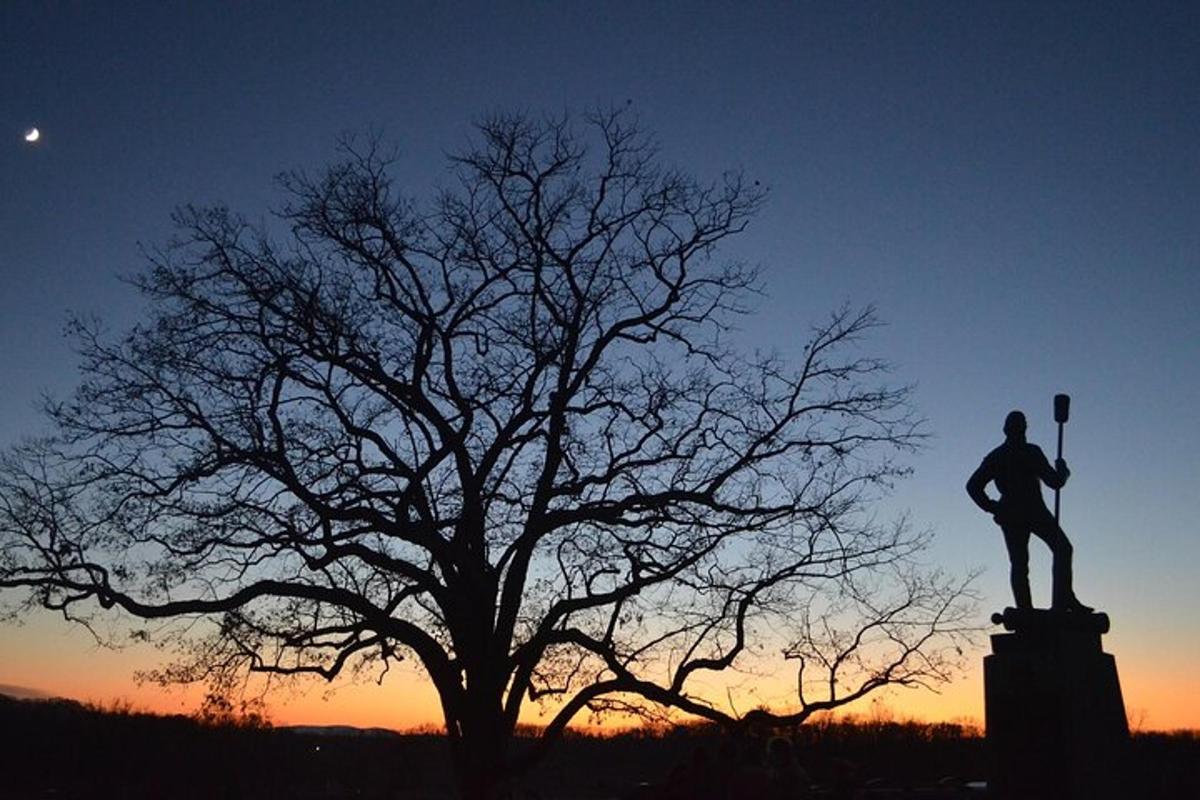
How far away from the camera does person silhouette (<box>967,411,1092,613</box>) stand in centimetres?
1366

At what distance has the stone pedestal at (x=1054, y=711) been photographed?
1277 centimetres

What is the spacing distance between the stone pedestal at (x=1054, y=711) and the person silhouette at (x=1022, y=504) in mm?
408

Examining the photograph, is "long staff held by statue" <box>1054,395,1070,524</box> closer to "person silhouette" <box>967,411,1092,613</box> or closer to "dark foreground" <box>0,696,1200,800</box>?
"person silhouette" <box>967,411,1092,613</box>

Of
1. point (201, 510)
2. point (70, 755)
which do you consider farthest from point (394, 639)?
point (70, 755)

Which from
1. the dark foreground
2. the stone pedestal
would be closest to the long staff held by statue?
the stone pedestal

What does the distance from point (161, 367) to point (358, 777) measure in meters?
36.1

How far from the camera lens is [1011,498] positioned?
552 inches

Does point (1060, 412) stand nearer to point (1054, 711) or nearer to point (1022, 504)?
point (1022, 504)

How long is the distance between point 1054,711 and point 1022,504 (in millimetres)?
2391

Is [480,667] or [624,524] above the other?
[624,524]

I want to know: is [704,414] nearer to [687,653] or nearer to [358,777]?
[687,653]

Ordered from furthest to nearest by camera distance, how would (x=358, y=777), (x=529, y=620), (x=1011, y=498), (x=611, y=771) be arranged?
(x=611, y=771) → (x=358, y=777) → (x=529, y=620) → (x=1011, y=498)

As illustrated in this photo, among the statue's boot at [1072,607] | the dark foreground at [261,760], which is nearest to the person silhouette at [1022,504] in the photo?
the statue's boot at [1072,607]

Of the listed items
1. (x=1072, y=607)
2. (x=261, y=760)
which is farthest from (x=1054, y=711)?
(x=261, y=760)
